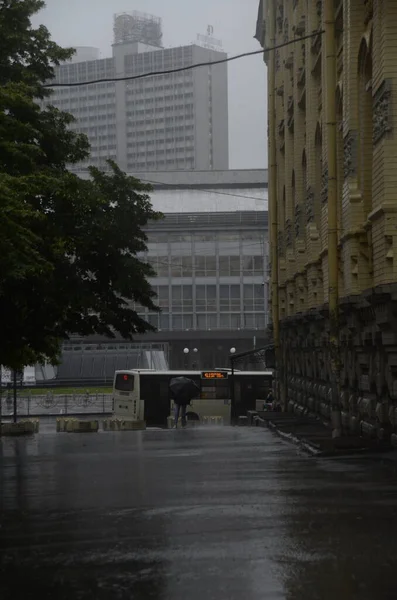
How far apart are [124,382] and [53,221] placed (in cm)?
3505

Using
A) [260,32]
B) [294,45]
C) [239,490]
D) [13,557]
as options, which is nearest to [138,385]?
[260,32]

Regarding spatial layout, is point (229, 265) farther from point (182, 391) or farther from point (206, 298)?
point (182, 391)

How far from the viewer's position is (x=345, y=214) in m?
23.0

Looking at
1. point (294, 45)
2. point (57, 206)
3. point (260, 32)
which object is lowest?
point (57, 206)

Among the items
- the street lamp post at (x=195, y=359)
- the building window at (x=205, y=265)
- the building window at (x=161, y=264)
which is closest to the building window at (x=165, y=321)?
the building window at (x=161, y=264)

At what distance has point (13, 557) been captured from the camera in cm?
951

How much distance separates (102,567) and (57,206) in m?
15.1

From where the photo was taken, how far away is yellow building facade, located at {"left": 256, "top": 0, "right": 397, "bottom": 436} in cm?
1880

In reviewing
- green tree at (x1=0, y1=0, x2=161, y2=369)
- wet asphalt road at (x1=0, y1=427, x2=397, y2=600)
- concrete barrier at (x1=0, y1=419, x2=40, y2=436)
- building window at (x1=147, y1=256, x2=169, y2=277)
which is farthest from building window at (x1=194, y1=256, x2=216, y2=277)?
wet asphalt road at (x1=0, y1=427, x2=397, y2=600)

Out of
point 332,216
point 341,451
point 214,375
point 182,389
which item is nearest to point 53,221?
point 332,216

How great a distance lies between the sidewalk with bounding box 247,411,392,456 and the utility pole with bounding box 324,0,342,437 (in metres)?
0.84

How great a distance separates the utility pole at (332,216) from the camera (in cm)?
2155

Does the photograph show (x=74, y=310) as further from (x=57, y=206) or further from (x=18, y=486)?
(x=18, y=486)

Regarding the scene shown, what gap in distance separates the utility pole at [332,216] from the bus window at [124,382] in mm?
35038
